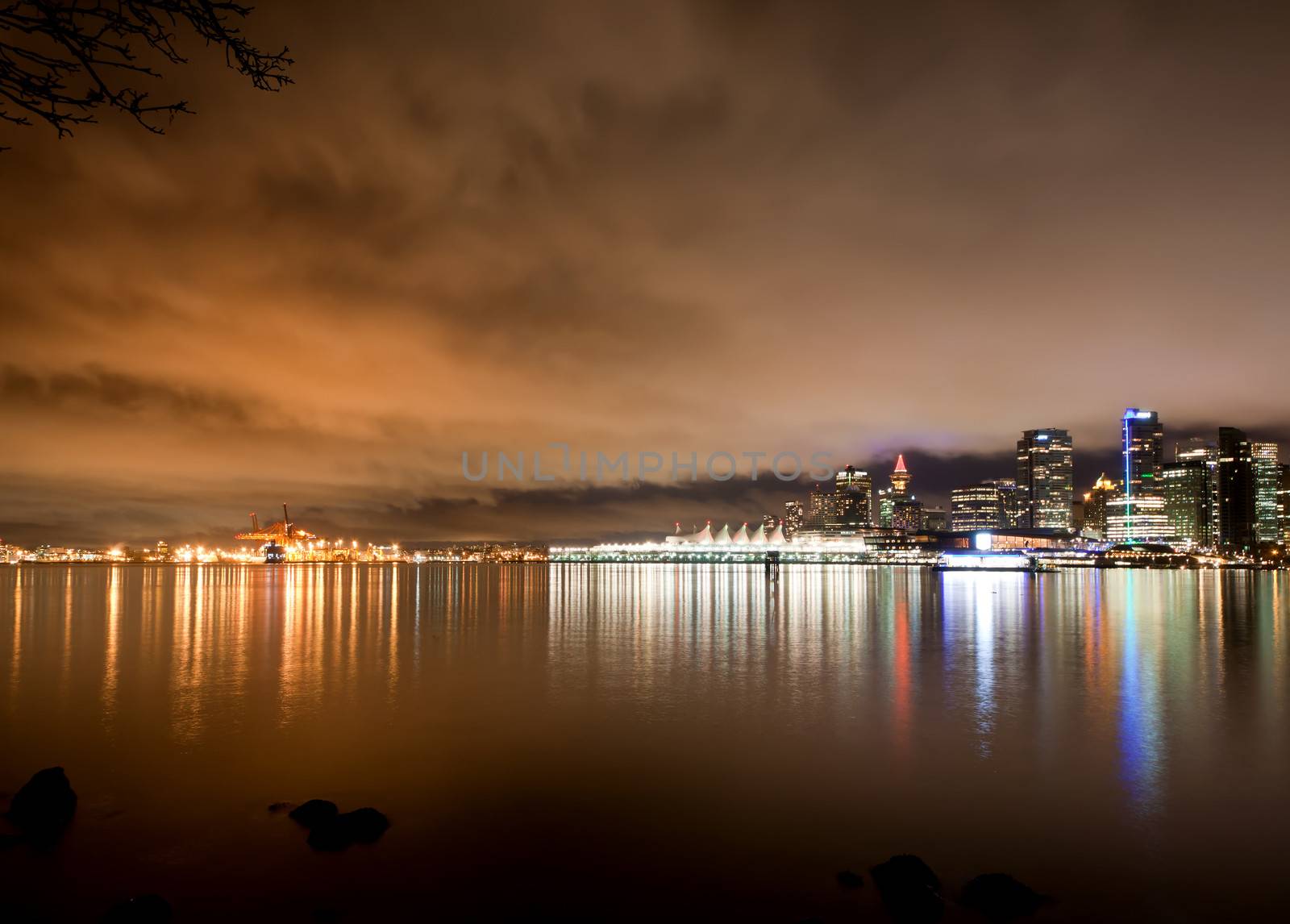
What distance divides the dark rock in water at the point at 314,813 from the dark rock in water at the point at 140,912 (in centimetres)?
275

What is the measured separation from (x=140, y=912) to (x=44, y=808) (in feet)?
14.9

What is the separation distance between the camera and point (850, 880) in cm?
977

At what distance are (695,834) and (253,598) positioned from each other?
195ft

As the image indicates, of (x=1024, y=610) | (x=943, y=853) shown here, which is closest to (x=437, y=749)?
(x=943, y=853)

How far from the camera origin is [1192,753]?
15.3 m

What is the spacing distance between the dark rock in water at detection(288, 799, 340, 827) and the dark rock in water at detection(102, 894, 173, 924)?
2.75 meters

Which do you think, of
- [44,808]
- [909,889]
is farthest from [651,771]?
[44,808]

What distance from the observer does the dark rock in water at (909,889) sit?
28.9ft

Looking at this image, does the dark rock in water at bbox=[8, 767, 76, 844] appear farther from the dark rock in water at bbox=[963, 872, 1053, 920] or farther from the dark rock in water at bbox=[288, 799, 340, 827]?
the dark rock in water at bbox=[963, 872, 1053, 920]

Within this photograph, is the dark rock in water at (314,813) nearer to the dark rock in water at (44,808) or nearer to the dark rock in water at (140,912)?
the dark rock in water at (140,912)

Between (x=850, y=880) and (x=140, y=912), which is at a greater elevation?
(x=140, y=912)

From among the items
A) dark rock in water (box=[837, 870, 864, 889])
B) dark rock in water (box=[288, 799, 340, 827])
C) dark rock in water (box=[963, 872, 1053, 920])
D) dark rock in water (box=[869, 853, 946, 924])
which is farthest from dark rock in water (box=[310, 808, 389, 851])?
dark rock in water (box=[963, 872, 1053, 920])

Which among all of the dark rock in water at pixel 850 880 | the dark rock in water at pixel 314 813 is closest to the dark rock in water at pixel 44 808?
the dark rock in water at pixel 314 813

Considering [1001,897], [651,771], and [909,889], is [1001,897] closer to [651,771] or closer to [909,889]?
[909,889]
